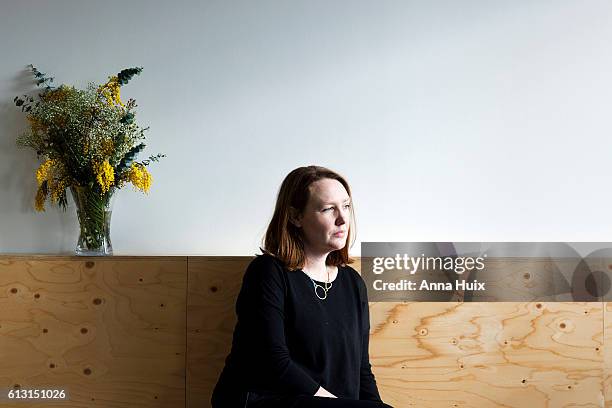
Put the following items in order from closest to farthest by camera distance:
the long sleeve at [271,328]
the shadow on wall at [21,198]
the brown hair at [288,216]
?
the long sleeve at [271,328], the brown hair at [288,216], the shadow on wall at [21,198]

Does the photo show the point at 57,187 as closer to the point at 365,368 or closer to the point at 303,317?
the point at 303,317

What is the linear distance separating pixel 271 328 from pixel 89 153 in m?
0.91

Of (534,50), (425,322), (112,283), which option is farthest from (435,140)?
(112,283)

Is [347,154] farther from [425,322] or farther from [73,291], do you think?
[73,291]

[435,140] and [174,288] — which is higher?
[435,140]

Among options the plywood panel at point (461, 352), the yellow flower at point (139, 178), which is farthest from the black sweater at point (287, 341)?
the yellow flower at point (139, 178)

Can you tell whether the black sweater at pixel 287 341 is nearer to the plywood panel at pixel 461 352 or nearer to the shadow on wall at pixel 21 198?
the plywood panel at pixel 461 352

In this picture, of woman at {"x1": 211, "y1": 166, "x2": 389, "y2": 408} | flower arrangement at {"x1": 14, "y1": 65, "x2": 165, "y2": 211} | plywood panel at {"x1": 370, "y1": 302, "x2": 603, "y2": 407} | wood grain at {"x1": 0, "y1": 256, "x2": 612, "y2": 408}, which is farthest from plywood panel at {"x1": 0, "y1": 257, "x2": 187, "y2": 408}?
plywood panel at {"x1": 370, "y1": 302, "x2": 603, "y2": 407}

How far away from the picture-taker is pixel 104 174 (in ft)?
7.89

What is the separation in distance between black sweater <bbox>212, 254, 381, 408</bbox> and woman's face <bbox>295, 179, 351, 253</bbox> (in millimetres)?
107

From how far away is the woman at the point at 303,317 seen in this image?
6.41 ft

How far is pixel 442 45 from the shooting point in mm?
2695

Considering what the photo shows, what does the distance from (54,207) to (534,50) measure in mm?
1814

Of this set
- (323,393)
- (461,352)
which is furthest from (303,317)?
(461,352)
